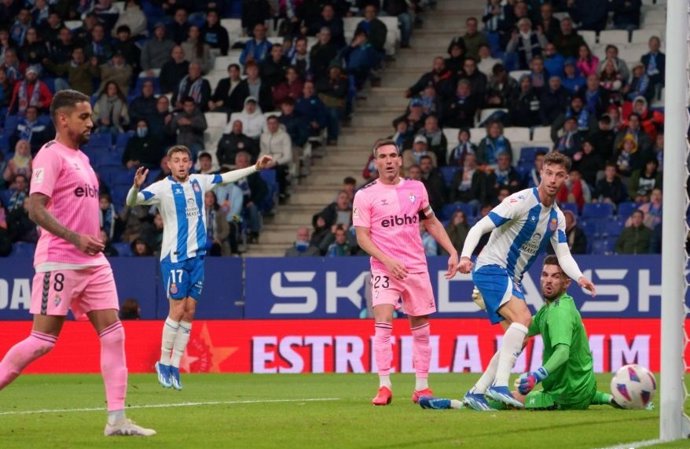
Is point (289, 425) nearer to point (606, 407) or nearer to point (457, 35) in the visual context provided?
point (606, 407)

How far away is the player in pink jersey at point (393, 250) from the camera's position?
12883 mm

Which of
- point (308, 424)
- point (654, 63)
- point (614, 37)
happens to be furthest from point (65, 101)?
point (614, 37)

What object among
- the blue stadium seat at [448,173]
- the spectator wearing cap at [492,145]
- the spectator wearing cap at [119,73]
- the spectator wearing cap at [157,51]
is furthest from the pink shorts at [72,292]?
the spectator wearing cap at [157,51]

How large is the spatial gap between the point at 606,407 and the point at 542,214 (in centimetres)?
174

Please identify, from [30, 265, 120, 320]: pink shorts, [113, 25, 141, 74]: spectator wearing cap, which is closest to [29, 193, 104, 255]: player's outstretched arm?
[30, 265, 120, 320]: pink shorts

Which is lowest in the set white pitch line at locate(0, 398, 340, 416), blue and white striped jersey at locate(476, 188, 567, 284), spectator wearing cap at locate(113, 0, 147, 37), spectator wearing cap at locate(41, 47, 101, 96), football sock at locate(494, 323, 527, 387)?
white pitch line at locate(0, 398, 340, 416)

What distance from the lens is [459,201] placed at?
24.2m

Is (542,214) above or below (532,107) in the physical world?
below

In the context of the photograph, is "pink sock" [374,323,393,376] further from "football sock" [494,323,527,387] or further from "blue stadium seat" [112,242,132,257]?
"blue stadium seat" [112,242,132,257]

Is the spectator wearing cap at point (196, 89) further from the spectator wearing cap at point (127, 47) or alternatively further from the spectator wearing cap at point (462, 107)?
the spectator wearing cap at point (462, 107)

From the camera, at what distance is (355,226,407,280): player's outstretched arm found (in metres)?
12.5

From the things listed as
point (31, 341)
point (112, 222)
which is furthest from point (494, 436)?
point (112, 222)

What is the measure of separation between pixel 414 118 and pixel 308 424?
16.0 meters

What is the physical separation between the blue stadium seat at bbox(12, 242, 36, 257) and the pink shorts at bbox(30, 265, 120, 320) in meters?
15.5
